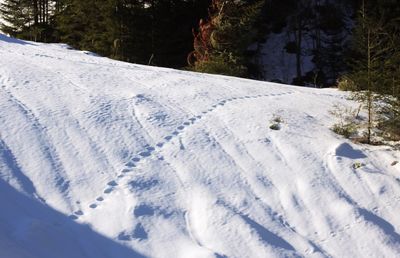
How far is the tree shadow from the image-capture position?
384cm

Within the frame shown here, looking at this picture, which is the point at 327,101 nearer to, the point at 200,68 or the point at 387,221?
the point at 387,221

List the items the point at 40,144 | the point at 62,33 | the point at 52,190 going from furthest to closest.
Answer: the point at 62,33 → the point at 40,144 → the point at 52,190

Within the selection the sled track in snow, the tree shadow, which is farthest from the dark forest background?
the tree shadow

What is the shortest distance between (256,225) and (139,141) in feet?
6.65

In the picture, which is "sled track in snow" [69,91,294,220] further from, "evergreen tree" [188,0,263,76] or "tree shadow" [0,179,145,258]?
"evergreen tree" [188,0,263,76]

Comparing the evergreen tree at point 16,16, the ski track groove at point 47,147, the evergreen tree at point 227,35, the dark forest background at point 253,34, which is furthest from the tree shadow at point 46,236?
the evergreen tree at point 16,16

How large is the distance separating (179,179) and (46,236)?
1.61m

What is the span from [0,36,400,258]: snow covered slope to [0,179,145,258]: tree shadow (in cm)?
1

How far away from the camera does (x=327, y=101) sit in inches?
323

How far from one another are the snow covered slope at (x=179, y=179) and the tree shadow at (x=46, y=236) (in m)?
0.01

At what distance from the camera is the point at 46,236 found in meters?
4.00

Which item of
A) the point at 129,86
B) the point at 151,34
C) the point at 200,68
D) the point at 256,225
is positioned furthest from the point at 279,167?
the point at 151,34

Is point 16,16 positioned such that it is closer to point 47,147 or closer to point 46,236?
point 47,147

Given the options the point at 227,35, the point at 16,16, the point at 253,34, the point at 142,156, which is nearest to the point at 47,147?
the point at 142,156
